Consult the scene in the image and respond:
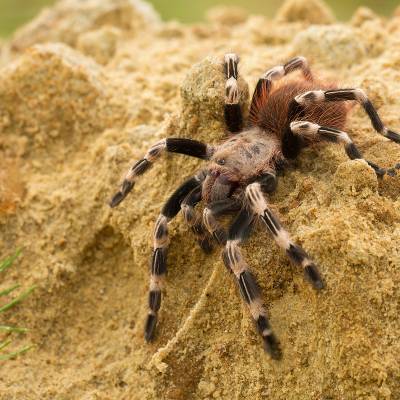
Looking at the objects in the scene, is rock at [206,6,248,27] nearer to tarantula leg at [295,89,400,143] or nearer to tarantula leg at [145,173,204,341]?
tarantula leg at [295,89,400,143]

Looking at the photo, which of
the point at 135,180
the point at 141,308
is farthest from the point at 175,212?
the point at 141,308

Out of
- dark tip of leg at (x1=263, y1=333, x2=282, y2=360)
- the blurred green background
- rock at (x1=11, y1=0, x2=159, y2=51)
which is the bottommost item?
the blurred green background

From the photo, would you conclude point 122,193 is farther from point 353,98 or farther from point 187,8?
point 187,8

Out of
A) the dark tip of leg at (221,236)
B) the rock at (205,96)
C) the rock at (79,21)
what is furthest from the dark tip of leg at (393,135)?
the rock at (79,21)

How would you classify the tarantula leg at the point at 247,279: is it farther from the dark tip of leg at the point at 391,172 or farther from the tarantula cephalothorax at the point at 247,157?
the dark tip of leg at the point at 391,172

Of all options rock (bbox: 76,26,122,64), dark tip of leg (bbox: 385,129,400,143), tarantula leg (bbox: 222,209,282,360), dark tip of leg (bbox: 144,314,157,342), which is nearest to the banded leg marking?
tarantula leg (bbox: 222,209,282,360)

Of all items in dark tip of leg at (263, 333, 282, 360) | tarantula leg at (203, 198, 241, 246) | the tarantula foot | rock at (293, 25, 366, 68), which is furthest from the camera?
rock at (293, 25, 366, 68)

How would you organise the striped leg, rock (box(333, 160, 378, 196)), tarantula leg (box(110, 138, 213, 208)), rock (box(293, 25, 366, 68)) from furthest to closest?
rock (box(293, 25, 366, 68)), the striped leg, tarantula leg (box(110, 138, 213, 208)), rock (box(333, 160, 378, 196))

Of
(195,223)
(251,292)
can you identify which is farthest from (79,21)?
(251,292)
